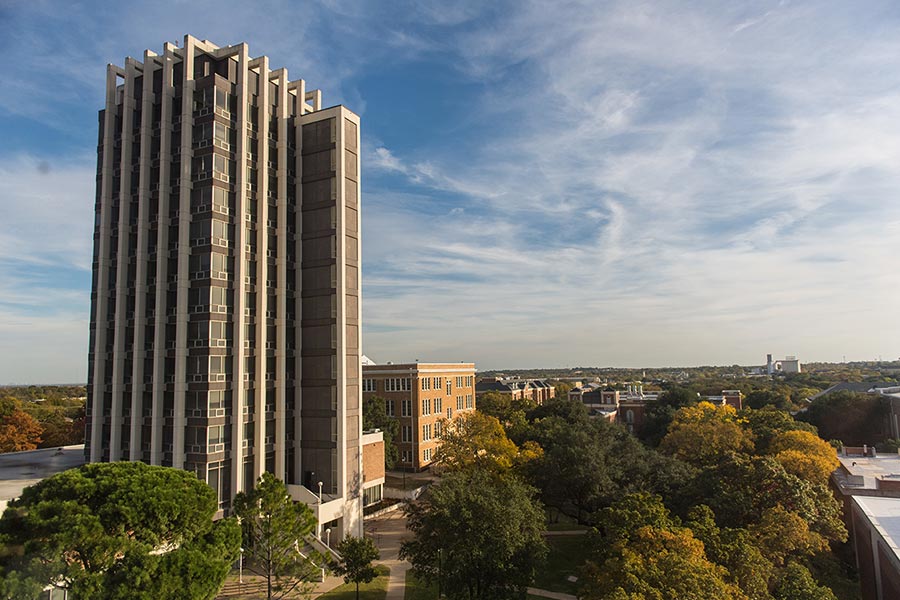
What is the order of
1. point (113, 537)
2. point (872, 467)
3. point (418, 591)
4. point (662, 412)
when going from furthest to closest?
1. point (662, 412)
2. point (872, 467)
3. point (418, 591)
4. point (113, 537)

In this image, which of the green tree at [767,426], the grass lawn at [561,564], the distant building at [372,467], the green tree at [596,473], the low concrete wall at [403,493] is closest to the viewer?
the grass lawn at [561,564]

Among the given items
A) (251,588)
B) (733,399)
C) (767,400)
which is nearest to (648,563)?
(251,588)

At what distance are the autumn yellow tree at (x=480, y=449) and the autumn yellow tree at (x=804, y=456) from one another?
16589 millimetres

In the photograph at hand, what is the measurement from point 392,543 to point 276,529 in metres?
14.3

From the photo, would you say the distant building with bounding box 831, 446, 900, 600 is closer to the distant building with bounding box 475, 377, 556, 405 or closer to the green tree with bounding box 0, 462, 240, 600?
the green tree with bounding box 0, 462, 240, 600

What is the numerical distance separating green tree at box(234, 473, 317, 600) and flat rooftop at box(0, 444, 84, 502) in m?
11.3

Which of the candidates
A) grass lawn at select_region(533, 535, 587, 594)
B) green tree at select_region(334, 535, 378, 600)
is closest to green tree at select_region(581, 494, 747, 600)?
grass lawn at select_region(533, 535, 587, 594)

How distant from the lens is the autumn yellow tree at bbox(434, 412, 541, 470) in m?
40.0

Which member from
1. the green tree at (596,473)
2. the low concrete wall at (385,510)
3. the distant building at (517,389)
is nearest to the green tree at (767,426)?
the green tree at (596,473)

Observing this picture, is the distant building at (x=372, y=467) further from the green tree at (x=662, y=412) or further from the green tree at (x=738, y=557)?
the green tree at (x=662, y=412)

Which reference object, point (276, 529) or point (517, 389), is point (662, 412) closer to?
point (517, 389)

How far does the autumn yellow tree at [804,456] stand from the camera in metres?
35.3

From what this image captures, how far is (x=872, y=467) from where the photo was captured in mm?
42719

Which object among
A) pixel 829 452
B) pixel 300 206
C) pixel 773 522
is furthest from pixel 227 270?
pixel 829 452
